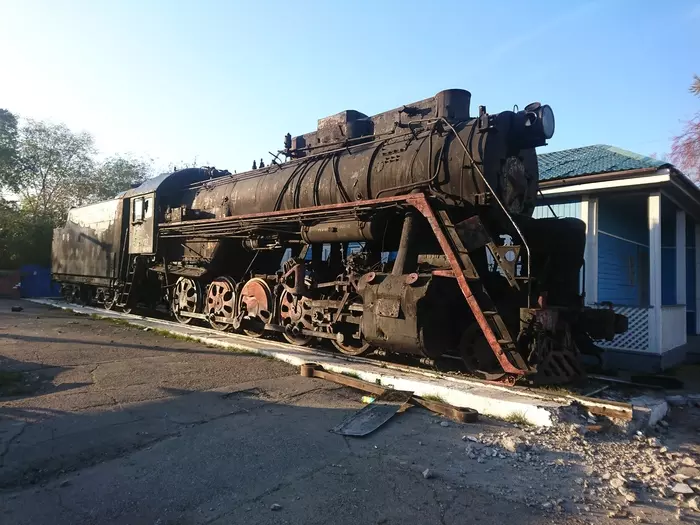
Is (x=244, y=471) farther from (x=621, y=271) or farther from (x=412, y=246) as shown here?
(x=621, y=271)

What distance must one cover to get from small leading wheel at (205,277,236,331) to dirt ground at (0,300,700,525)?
13.7 feet

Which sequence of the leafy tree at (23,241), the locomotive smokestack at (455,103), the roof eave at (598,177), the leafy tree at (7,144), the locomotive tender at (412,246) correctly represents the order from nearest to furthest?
the locomotive tender at (412,246) → the locomotive smokestack at (455,103) → the roof eave at (598,177) → the leafy tree at (23,241) → the leafy tree at (7,144)

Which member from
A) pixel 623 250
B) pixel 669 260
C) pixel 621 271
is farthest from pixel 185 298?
pixel 669 260

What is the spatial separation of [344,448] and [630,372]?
712 centimetres

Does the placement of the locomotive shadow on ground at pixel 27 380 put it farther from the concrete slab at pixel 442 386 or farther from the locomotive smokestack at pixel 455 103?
the locomotive smokestack at pixel 455 103

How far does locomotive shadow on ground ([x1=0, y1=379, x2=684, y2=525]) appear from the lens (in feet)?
10.7

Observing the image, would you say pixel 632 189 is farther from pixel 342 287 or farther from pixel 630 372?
pixel 342 287

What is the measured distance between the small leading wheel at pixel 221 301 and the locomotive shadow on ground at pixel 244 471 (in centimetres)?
528

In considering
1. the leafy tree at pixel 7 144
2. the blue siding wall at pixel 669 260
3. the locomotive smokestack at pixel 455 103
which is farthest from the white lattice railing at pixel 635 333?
the leafy tree at pixel 7 144

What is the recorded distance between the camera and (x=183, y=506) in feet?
10.8

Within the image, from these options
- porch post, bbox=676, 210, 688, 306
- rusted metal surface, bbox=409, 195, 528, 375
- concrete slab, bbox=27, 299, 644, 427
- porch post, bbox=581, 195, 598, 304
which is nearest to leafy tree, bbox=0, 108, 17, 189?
concrete slab, bbox=27, 299, 644, 427

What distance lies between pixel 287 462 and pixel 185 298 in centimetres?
868

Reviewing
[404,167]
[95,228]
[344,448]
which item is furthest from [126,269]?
[344,448]

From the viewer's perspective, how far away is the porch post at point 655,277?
9500mm
